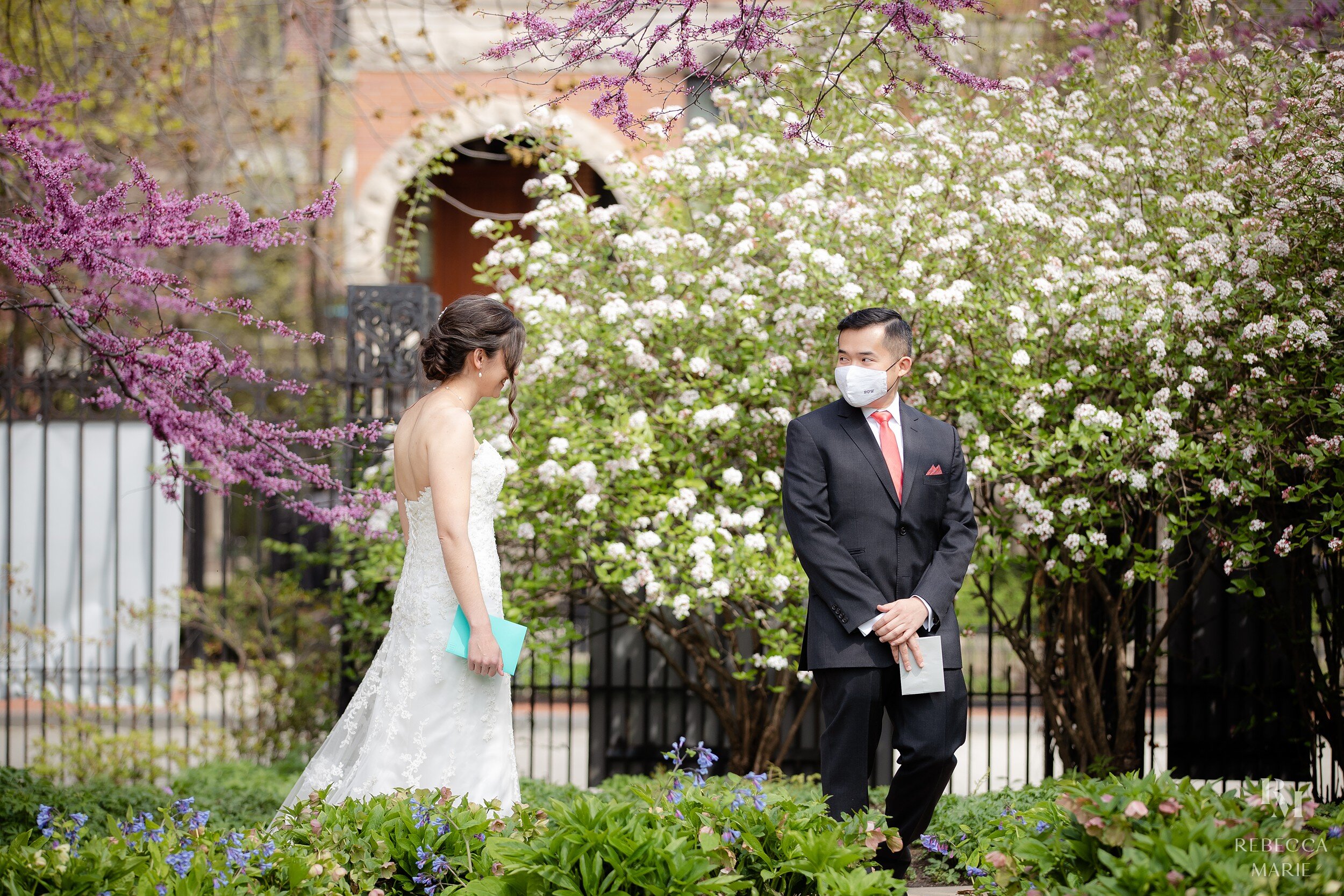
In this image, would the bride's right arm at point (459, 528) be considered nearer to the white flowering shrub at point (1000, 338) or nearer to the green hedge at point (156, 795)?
the white flowering shrub at point (1000, 338)

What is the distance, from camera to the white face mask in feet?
12.2

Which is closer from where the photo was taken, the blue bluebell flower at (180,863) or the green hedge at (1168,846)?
the green hedge at (1168,846)

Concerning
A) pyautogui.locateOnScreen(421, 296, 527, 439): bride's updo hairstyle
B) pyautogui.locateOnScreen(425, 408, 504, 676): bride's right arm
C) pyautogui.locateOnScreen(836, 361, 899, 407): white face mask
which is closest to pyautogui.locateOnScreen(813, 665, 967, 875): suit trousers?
pyautogui.locateOnScreen(836, 361, 899, 407): white face mask

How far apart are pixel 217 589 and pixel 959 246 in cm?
660

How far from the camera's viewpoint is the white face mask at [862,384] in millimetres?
3730

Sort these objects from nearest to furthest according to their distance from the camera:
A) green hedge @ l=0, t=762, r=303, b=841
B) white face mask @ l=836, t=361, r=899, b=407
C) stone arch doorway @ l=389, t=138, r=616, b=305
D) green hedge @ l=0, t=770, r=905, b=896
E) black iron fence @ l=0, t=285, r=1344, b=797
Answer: green hedge @ l=0, t=770, r=905, b=896 < white face mask @ l=836, t=361, r=899, b=407 < green hedge @ l=0, t=762, r=303, b=841 < black iron fence @ l=0, t=285, r=1344, b=797 < stone arch doorway @ l=389, t=138, r=616, b=305

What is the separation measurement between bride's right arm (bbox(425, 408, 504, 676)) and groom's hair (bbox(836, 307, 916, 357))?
4.39ft

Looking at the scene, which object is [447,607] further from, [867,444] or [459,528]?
[867,444]

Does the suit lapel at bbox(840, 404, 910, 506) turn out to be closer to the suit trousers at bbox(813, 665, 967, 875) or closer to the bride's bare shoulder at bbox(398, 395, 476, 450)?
the suit trousers at bbox(813, 665, 967, 875)

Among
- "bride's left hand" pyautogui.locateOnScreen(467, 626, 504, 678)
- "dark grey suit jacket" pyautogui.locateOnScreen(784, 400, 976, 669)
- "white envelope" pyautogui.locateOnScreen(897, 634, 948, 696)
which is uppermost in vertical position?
"dark grey suit jacket" pyautogui.locateOnScreen(784, 400, 976, 669)

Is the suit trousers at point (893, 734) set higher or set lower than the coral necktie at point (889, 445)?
lower

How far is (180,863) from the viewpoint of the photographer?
2613 mm

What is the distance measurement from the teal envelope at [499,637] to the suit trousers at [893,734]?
1.02 m

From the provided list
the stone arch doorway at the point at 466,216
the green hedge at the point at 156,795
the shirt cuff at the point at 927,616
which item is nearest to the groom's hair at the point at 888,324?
the shirt cuff at the point at 927,616
